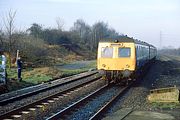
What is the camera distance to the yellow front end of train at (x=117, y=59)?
20375mm

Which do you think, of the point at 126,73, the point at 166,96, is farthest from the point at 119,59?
the point at 166,96

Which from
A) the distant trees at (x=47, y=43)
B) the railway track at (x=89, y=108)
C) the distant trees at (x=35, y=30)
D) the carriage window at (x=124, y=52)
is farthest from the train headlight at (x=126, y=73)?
the distant trees at (x=35, y=30)

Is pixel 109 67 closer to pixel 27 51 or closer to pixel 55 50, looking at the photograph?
pixel 27 51

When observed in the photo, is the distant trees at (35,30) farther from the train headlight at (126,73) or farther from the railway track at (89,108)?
the railway track at (89,108)

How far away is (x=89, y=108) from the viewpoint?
13281 mm

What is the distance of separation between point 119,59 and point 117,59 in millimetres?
116

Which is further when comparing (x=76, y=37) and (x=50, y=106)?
(x=76, y=37)

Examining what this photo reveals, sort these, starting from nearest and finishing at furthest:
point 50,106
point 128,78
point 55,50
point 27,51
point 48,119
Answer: point 48,119 → point 50,106 → point 128,78 → point 27,51 → point 55,50

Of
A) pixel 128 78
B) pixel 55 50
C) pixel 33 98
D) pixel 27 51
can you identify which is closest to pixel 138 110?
pixel 33 98

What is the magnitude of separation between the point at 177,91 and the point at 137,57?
6.73m

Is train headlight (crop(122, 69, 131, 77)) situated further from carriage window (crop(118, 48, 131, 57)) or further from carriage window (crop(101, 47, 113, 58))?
carriage window (crop(101, 47, 113, 58))

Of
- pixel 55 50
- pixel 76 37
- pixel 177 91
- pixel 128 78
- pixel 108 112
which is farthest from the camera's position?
pixel 76 37

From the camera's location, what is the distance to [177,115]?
11.7 m

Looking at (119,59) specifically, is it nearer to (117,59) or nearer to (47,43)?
(117,59)
